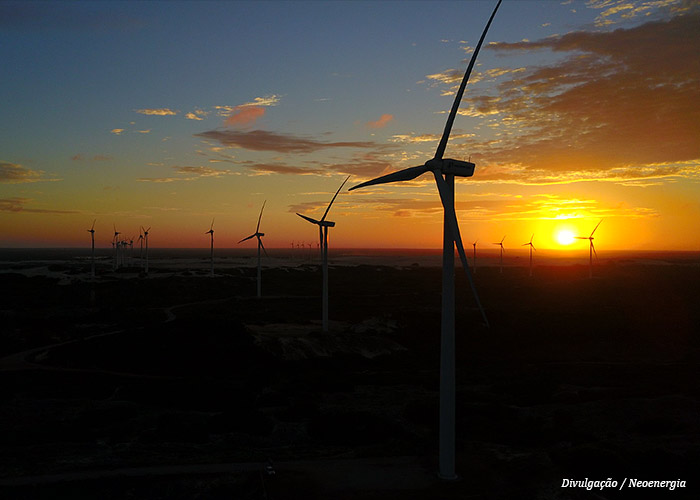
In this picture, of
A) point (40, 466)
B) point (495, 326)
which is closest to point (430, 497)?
point (40, 466)

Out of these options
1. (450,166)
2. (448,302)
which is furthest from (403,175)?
(448,302)

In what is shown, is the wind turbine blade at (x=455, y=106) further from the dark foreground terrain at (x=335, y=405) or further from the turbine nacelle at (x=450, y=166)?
the dark foreground terrain at (x=335, y=405)

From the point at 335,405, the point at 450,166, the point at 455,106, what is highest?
the point at 455,106

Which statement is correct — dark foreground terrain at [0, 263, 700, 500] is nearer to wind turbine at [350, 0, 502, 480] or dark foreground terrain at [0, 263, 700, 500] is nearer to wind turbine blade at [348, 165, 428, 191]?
wind turbine at [350, 0, 502, 480]

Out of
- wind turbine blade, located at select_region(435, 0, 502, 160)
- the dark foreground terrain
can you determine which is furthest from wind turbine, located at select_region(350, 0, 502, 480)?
the dark foreground terrain

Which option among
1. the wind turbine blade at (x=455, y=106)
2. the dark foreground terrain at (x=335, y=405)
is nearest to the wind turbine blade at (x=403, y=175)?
the wind turbine blade at (x=455, y=106)

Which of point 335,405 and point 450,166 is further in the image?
point 335,405

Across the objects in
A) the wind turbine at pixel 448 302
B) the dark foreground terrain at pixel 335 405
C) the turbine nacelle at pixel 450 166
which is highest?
the turbine nacelle at pixel 450 166

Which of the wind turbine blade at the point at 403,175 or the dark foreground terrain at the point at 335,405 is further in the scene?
the wind turbine blade at the point at 403,175

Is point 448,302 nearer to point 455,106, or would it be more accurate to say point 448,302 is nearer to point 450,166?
point 450,166
